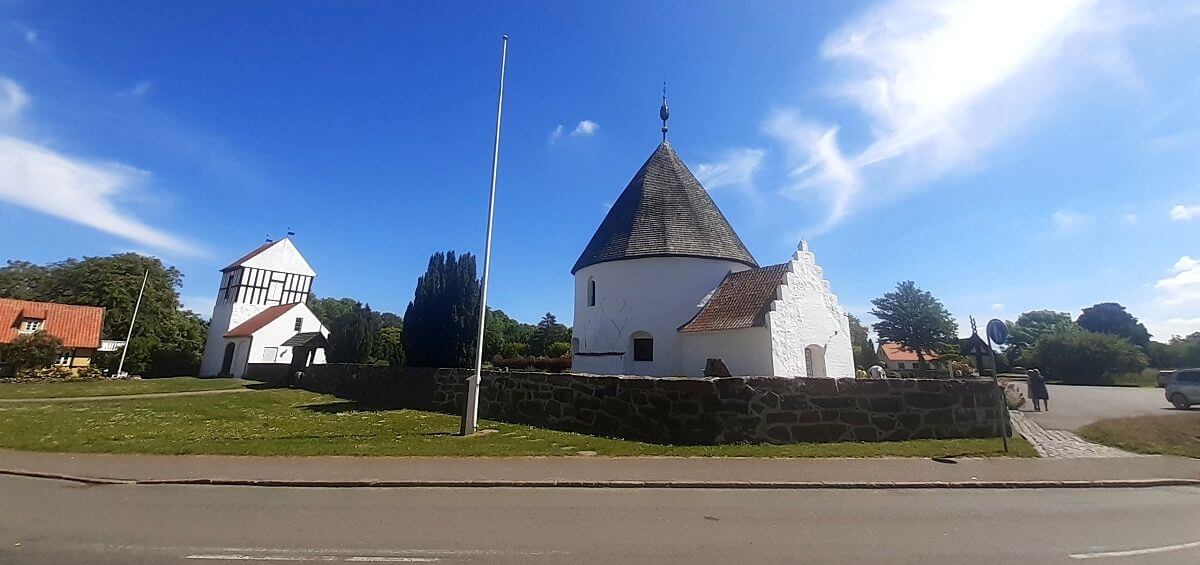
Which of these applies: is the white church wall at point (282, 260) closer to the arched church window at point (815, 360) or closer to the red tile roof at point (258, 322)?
the red tile roof at point (258, 322)

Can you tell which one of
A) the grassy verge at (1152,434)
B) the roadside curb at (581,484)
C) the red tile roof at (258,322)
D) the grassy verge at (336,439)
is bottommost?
the roadside curb at (581,484)

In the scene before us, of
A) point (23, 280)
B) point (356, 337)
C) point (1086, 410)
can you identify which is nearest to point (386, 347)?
point (356, 337)

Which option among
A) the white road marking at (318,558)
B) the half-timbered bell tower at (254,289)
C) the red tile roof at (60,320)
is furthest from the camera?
the half-timbered bell tower at (254,289)

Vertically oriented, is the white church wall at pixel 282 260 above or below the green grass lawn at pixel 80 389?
above

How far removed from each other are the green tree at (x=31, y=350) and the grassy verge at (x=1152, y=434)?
5222 cm

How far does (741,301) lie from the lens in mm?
20391

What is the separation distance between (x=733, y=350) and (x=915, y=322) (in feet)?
126

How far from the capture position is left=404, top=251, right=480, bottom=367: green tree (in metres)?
20.3

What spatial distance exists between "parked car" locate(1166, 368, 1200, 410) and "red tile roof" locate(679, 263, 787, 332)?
18024 millimetres

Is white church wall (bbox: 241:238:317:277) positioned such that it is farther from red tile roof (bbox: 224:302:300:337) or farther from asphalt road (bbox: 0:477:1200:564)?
asphalt road (bbox: 0:477:1200:564)

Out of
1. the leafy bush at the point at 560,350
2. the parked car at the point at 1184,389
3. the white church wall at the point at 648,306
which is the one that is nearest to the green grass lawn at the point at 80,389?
the white church wall at the point at 648,306

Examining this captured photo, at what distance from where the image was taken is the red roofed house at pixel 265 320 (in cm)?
3919

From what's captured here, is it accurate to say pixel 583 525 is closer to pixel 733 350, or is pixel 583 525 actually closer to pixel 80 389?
pixel 733 350

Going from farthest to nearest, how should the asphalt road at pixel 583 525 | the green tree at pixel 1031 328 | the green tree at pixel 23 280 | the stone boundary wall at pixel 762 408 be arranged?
the green tree at pixel 1031 328, the green tree at pixel 23 280, the stone boundary wall at pixel 762 408, the asphalt road at pixel 583 525
